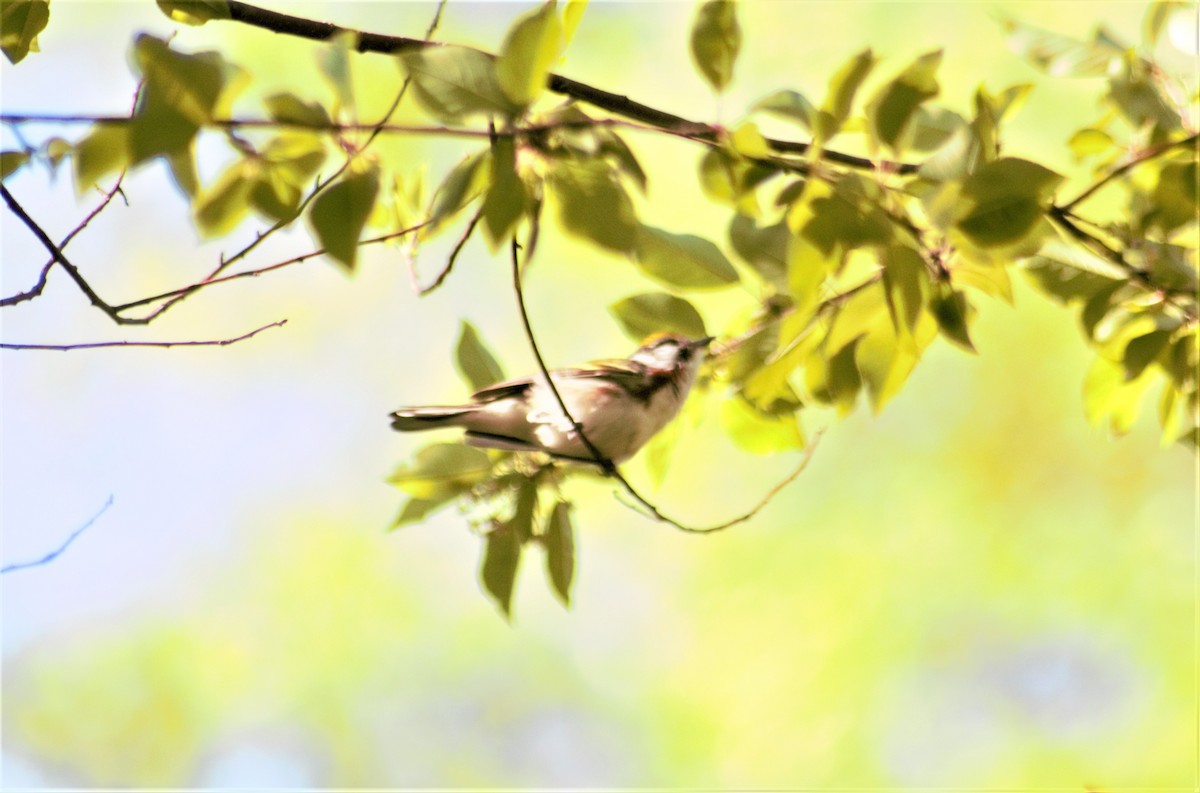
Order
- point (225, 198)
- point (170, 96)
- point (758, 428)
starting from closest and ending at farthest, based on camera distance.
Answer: point (170, 96), point (225, 198), point (758, 428)

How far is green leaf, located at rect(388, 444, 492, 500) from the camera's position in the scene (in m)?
1.45

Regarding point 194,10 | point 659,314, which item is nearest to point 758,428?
point 659,314

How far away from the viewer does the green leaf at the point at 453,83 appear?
847mm

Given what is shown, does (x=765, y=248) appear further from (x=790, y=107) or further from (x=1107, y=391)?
(x=1107, y=391)

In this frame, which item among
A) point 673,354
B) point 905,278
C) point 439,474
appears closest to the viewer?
point 905,278

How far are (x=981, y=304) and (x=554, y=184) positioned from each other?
5.24 metres

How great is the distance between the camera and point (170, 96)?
0.77 metres

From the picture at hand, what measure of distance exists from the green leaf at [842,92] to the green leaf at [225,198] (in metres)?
0.62

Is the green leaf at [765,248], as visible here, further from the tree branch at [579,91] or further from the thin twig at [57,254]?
the thin twig at [57,254]

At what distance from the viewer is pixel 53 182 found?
3.41 ft

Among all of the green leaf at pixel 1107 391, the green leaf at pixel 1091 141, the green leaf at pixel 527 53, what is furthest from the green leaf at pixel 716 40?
the green leaf at pixel 1107 391

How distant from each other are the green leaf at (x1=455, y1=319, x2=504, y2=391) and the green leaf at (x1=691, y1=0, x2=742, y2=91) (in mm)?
516

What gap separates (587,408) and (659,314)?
47 cm

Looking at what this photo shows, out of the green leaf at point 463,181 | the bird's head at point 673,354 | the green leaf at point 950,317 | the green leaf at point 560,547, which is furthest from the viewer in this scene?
the bird's head at point 673,354
